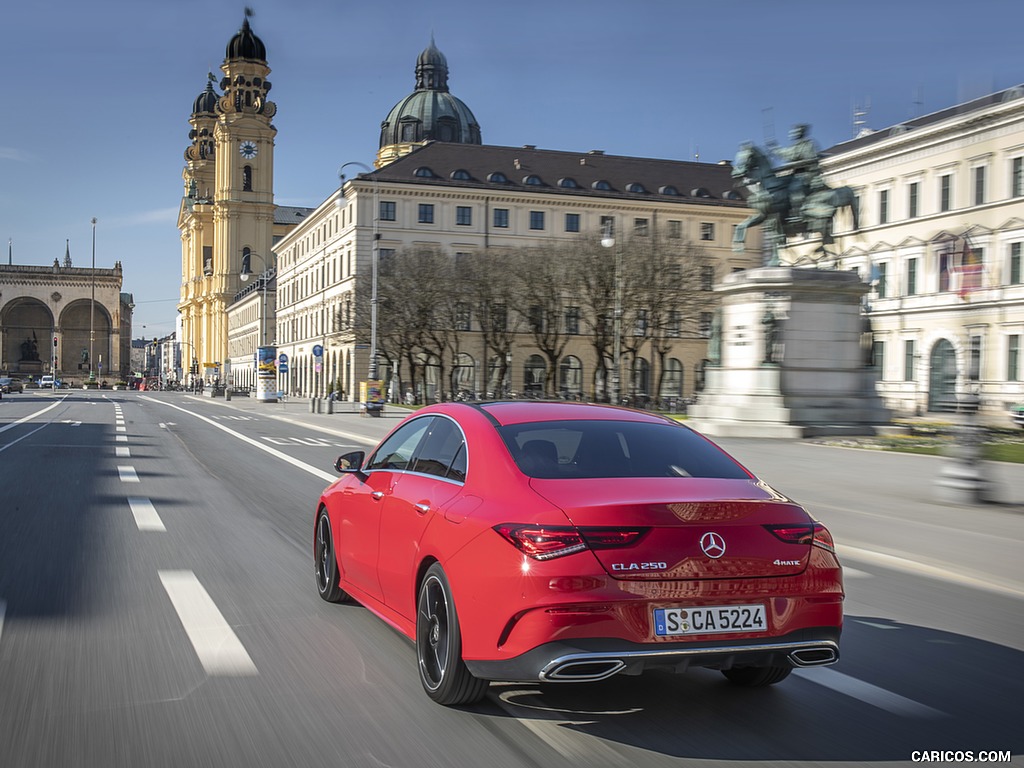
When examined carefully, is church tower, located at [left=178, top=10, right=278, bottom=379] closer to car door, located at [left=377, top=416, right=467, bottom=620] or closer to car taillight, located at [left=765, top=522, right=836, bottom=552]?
car door, located at [left=377, top=416, right=467, bottom=620]

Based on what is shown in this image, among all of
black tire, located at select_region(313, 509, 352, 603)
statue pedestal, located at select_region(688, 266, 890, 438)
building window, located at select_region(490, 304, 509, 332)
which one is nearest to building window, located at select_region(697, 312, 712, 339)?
building window, located at select_region(490, 304, 509, 332)

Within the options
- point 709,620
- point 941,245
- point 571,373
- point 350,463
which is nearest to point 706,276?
point 571,373

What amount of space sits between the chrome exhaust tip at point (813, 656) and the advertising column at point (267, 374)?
6581cm

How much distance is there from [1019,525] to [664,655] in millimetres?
9159

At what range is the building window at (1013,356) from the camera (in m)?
54.5

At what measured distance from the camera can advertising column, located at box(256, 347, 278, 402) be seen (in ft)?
227

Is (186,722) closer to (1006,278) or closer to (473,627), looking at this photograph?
(473,627)

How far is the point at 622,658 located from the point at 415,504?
1564 millimetres

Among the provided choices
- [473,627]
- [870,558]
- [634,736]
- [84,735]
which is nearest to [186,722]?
[84,735]

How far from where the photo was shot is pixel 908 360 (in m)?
62.0

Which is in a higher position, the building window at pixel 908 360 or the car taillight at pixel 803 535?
the building window at pixel 908 360

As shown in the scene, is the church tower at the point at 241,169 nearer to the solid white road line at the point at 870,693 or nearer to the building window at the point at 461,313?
the building window at the point at 461,313

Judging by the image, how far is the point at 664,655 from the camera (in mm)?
4469

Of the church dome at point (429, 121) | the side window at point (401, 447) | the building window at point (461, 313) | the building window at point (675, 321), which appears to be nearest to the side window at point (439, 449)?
the side window at point (401, 447)
